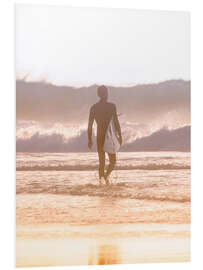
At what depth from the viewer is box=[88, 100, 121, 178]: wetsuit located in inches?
158

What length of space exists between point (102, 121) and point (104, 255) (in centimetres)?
117

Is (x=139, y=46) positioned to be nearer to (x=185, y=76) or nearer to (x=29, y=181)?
(x=185, y=76)

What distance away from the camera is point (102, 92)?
4035mm

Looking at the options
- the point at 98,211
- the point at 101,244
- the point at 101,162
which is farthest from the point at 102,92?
the point at 101,244

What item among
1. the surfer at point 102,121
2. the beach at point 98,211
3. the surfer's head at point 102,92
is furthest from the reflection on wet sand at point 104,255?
the surfer's head at point 102,92

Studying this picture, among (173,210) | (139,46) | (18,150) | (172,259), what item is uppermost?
(139,46)

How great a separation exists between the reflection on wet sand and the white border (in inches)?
1.9

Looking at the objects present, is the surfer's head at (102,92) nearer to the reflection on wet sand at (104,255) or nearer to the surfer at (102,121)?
the surfer at (102,121)

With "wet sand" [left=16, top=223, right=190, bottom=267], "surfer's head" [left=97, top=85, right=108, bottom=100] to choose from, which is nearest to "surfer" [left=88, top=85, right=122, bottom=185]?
"surfer's head" [left=97, top=85, right=108, bottom=100]

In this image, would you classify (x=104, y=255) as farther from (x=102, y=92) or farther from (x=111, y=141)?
(x=102, y=92)
